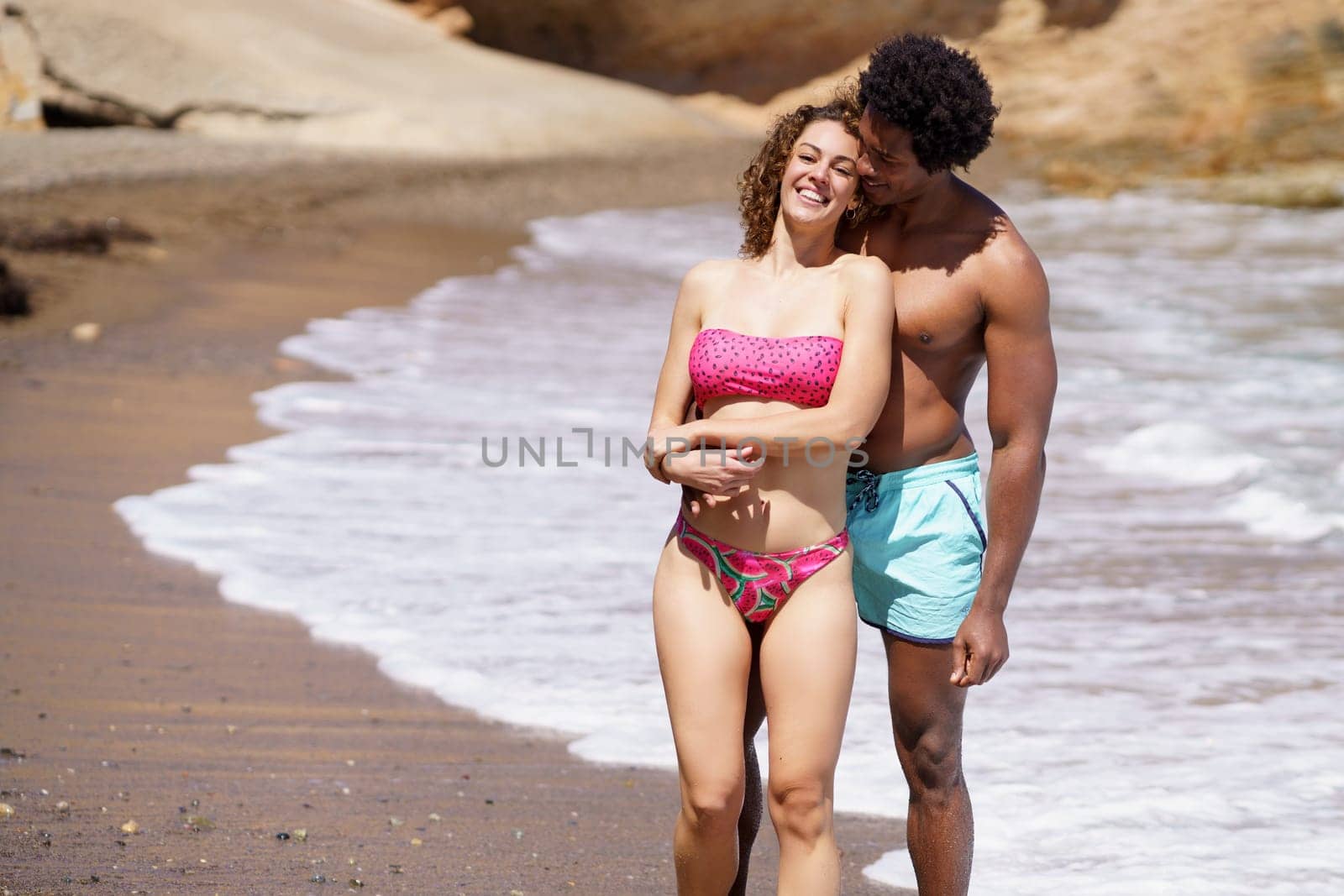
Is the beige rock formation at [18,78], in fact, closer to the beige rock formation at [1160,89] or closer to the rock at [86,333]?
the rock at [86,333]

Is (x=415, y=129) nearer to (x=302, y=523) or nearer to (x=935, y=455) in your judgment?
(x=302, y=523)

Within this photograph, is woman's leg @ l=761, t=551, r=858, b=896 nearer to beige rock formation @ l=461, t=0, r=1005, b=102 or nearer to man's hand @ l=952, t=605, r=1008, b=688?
man's hand @ l=952, t=605, r=1008, b=688

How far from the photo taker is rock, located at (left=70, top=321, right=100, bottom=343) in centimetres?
828

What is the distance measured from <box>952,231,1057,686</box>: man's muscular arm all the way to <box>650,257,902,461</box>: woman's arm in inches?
8.4

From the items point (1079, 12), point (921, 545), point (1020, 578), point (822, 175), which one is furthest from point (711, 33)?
point (921, 545)

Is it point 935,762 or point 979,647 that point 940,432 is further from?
point 935,762

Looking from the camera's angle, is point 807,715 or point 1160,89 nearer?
point 807,715

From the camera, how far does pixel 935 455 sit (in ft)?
9.46

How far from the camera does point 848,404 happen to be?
2.62 metres

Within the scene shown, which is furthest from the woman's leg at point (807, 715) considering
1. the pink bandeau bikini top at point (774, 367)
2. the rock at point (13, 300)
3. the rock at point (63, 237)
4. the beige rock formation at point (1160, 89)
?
the beige rock formation at point (1160, 89)

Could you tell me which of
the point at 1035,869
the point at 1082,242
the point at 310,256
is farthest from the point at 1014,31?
the point at 1035,869

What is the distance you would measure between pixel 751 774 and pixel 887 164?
3.98 feet

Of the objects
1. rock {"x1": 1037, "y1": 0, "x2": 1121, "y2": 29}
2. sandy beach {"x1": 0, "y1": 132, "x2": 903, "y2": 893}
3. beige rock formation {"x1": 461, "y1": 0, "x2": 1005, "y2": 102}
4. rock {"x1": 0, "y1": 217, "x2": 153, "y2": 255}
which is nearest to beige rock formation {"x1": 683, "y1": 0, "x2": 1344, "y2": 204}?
rock {"x1": 1037, "y1": 0, "x2": 1121, "y2": 29}

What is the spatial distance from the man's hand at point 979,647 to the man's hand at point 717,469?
1.64 ft
